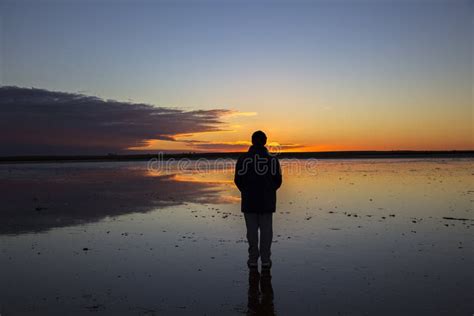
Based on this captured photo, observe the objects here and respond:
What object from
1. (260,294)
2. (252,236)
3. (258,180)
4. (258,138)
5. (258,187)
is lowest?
(260,294)

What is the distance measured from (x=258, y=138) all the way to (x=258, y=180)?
83 cm

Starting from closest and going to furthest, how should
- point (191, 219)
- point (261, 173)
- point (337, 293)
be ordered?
point (337, 293) < point (261, 173) < point (191, 219)

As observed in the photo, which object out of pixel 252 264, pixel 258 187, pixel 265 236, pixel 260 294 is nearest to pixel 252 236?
pixel 265 236

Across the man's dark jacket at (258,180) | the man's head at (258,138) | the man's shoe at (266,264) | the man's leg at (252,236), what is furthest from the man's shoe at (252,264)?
the man's head at (258,138)

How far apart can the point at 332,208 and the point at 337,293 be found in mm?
8878

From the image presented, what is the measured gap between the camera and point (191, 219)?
42.4ft

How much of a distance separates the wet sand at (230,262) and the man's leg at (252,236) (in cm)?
39

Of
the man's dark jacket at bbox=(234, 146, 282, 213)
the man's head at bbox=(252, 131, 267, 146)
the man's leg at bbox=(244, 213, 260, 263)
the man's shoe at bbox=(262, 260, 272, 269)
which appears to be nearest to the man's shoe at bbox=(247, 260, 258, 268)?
the man's leg at bbox=(244, 213, 260, 263)

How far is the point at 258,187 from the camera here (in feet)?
25.9

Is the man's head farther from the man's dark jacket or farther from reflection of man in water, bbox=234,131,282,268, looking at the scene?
the man's dark jacket

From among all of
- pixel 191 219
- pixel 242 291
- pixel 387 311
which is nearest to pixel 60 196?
pixel 191 219

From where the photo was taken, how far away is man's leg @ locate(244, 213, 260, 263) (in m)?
7.74

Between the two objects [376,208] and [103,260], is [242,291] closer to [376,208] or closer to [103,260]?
[103,260]

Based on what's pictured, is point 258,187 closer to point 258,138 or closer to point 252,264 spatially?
point 258,138
